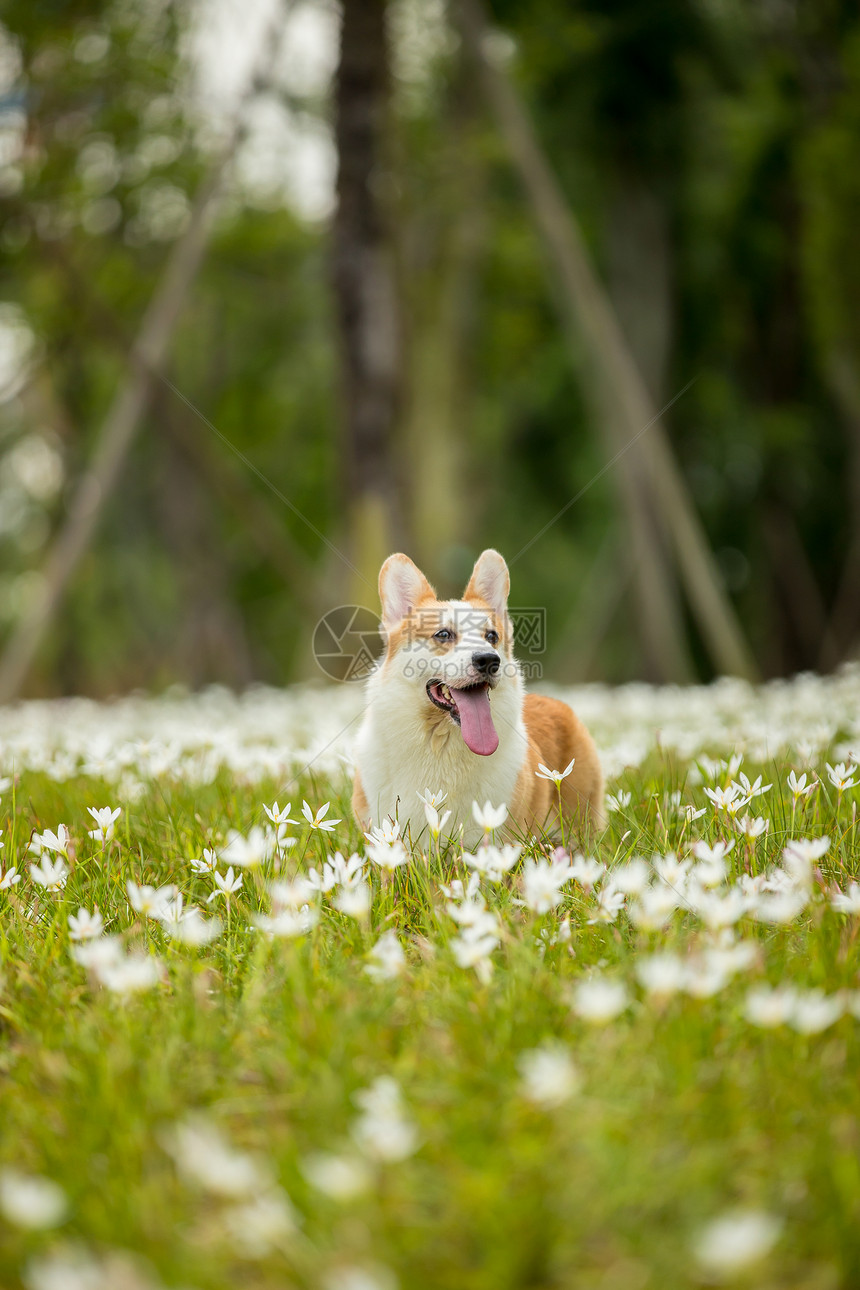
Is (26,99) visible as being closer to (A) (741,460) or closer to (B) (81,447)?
(B) (81,447)

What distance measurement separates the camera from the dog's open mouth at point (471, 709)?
3463 mm

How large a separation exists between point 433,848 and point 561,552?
17294mm

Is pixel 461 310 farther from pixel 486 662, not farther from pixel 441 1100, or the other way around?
pixel 441 1100

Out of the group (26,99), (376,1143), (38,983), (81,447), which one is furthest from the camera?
(81,447)

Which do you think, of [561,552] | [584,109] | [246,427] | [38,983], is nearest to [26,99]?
[584,109]

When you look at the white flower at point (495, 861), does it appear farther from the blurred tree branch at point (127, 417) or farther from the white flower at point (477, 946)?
the blurred tree branch at point (127, 417)

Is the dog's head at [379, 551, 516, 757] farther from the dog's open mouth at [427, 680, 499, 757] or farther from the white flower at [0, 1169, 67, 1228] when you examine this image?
the white flower at [0, 1169, 67, 1228]

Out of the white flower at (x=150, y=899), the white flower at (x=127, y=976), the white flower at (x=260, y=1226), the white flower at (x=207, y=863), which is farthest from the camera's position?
the white flower at (x=207, y=863)

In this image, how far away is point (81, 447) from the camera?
17547mm

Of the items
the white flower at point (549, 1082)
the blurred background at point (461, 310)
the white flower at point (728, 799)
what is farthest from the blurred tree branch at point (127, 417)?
the white flower at point (549, 1082)

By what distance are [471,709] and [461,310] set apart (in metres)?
12.2

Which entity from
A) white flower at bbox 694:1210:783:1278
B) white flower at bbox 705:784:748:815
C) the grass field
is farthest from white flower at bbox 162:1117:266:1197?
white flower at bbox 705:784:748:815

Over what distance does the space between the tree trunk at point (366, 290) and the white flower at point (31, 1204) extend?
747 centimetres

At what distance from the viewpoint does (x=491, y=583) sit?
13.9 feet
